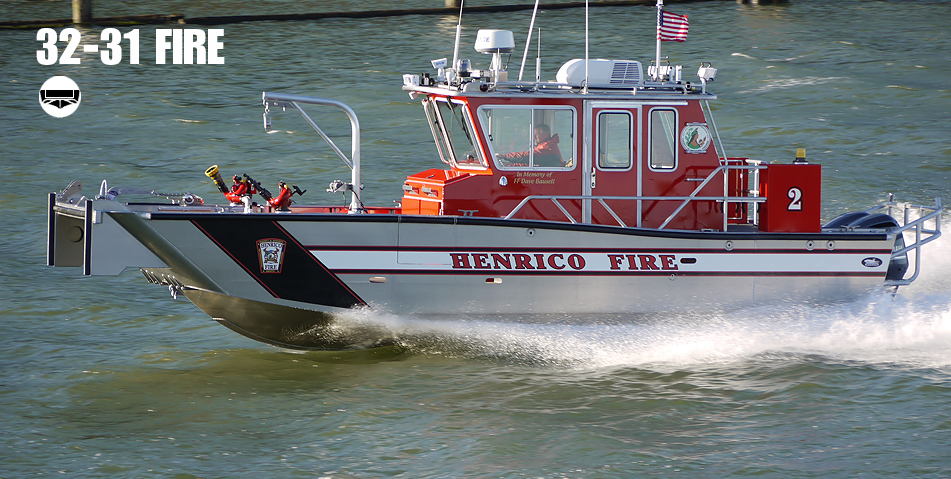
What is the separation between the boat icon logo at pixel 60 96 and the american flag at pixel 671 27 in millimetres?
14168

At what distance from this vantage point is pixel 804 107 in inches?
742

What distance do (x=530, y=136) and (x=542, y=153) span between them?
0.19m

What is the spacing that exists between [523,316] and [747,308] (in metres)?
2.03

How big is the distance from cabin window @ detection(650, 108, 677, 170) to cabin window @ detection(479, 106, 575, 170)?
756mm

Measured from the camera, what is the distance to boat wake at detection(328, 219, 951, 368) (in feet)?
27.8

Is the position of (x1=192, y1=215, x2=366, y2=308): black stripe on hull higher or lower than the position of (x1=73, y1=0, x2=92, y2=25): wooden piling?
lower

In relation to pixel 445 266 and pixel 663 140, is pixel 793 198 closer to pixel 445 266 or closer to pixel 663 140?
pixel 663 140

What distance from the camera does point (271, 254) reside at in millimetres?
7973

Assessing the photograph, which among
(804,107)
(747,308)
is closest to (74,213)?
(747,308)

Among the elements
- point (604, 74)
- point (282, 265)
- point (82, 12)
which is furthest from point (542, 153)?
point (82, 12)

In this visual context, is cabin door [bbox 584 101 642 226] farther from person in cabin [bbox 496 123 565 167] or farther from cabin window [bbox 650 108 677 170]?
person in cabin [bbox 496 123 565 167]

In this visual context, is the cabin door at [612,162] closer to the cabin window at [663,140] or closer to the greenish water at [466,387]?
the cabin window at [663,140]

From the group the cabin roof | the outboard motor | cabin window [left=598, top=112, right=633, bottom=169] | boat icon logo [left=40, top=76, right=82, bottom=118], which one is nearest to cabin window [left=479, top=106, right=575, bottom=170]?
the cabin roof

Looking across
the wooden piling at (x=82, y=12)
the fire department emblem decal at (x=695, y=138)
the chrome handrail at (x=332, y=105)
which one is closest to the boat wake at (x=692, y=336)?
the chrome handrail at (x=332, y=105)
